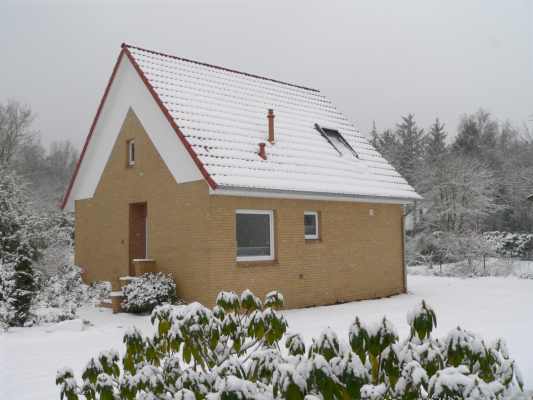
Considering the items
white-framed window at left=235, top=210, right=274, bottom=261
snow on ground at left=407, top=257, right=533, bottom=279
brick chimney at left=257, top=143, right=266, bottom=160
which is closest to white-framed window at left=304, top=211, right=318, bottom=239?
white-framed window at left=235, top=210, right=274, bottom=261

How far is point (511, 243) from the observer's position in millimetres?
30844

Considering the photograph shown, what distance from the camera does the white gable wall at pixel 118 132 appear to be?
1288cm

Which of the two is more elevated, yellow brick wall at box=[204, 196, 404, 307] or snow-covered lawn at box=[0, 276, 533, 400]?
yellow brick wall at box=[204, 196, 404, 307]

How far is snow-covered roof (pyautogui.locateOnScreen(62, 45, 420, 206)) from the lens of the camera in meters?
12.6

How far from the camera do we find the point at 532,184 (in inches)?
1316

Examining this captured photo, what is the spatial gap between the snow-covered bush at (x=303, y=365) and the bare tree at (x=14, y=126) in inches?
1571

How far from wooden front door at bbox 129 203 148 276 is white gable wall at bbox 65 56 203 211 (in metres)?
2.11

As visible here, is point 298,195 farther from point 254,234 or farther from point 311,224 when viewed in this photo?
point 254,234

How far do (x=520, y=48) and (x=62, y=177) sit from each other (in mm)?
42443

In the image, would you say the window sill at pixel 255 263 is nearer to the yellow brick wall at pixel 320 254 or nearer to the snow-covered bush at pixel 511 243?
the yellow brick wall at pixel 320 254

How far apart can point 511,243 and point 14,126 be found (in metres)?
35.5

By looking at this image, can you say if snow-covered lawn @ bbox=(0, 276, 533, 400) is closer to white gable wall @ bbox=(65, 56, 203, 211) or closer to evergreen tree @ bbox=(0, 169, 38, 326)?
evergreen tree @ bbox=(0, 169, 38, 326)

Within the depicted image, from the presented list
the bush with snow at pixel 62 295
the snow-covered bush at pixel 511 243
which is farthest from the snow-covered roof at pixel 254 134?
the snow-covered bush at pixel 511 243

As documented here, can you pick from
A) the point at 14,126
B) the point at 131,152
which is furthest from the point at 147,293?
the point at 14,126
